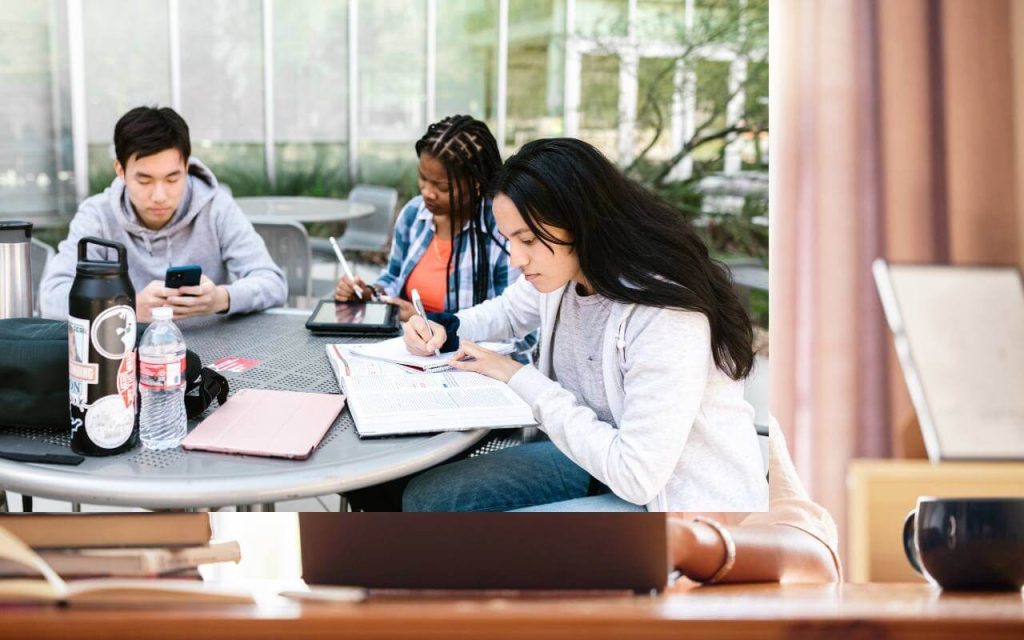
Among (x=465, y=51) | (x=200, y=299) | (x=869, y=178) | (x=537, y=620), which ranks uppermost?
(x=465, y=51)

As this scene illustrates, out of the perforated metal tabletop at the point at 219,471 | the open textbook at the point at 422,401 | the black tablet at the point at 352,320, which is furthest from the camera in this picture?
the black tablet at the point at 352,320

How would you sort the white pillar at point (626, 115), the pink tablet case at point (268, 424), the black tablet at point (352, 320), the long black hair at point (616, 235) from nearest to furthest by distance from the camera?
the pink tablet case at point (268, 424)
the long black hair at point (616, 235)
the white pillar at point (626, 115)
the black tablet at point (352, 320)

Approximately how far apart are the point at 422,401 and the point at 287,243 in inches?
15.1

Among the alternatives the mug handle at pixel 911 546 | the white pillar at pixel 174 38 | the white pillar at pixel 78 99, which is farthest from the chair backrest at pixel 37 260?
the mug handle at pixel 911 546

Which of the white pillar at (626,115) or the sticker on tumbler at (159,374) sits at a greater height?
the white pillar at (626,115)

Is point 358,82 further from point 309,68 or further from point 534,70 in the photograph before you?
point 534,70

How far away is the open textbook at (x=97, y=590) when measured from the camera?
4.50ft

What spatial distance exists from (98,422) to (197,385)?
163 mm

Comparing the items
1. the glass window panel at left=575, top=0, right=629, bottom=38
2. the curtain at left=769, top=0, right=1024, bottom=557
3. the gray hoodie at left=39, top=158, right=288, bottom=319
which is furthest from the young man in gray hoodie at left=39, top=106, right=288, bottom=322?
the curtain at left=769, top=0, right=1024, bottom=557

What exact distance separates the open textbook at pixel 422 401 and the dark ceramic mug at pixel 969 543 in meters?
0.73

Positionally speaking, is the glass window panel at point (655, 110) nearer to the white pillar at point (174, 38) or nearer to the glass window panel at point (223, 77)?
the glass window panel at point (223, 77)

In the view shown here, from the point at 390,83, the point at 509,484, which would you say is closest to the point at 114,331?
the point at 390,83

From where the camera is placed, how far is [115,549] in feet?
4.86

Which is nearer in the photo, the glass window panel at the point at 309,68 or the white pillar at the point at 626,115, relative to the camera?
the glass window panel at the point at 309,68
